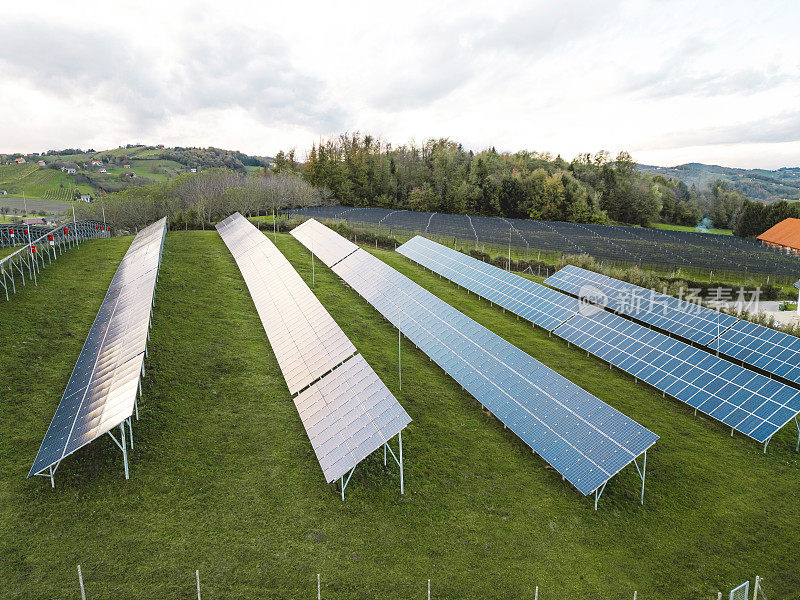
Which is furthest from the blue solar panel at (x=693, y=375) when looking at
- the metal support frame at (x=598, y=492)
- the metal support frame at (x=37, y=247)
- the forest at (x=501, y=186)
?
the forest at (x=501, y=186)

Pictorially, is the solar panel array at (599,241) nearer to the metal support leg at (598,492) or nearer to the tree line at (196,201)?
the tree line at (196,201)

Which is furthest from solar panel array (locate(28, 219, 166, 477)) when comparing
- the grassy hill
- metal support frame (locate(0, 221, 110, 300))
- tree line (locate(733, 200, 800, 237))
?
the grassy hill

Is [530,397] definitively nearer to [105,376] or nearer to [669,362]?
[669,362]

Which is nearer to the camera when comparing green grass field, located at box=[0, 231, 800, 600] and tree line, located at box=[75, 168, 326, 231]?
green grass field, located at box=[0, 231, 800, 600]

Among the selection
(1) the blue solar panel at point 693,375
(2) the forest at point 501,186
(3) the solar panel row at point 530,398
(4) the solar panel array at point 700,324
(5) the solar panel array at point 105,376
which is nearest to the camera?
(5) the solar panel array at point 105,376

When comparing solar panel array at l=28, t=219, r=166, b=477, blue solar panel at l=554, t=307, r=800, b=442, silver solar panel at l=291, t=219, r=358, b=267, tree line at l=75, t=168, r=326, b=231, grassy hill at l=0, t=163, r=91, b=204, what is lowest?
blue solar panel at l=554, t=307, r=800, b=442

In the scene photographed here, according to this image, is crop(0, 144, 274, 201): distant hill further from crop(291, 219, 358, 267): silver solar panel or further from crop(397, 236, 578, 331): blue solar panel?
crop(397, 236, 578, 331): blue solar panel

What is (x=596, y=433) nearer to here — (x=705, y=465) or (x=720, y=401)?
(x=705, y=465)
